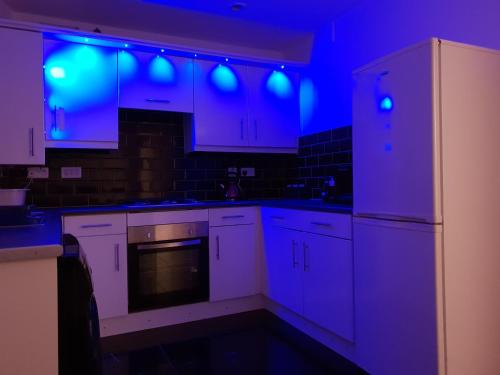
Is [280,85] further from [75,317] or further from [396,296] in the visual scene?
[75,317]

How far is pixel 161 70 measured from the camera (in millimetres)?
3344

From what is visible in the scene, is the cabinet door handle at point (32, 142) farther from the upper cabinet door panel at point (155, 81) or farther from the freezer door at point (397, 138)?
the freezer door at point (397, 138)

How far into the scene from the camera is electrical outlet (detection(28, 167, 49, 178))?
3.10 m

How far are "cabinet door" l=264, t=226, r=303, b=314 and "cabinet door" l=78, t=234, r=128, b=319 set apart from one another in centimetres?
115

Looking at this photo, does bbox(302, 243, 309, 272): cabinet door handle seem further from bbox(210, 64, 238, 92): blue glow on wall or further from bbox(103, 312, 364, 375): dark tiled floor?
bbox(210, 64, 238, 92): blue glow on wall

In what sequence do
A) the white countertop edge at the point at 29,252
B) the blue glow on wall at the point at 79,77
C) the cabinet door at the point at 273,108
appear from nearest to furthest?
the white countertop edge at the point at 29,252 < the blue glow on wall at the point at 79,77 < the cabinet door at the point at 273,108

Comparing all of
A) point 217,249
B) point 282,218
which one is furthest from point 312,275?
point 217,249

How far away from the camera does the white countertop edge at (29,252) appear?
3.49 feet

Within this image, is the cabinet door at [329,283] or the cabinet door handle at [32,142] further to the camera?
the cabinet door handle at [32,142]

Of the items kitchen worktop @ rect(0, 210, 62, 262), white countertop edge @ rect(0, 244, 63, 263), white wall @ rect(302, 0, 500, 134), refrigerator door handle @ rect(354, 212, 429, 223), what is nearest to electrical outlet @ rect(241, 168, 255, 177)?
white wall @ rect(302, 0, 500, 134)

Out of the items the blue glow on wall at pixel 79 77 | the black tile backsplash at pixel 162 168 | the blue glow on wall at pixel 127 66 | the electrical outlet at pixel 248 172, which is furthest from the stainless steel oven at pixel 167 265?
the blue glow on wall at pixel 127 66

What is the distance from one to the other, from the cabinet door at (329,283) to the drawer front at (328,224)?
38mm

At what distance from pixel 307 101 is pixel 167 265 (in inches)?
81.6

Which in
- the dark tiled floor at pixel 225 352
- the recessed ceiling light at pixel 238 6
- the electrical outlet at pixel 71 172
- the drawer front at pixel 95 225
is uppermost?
the recessed ceiling light at pixel 238 6
